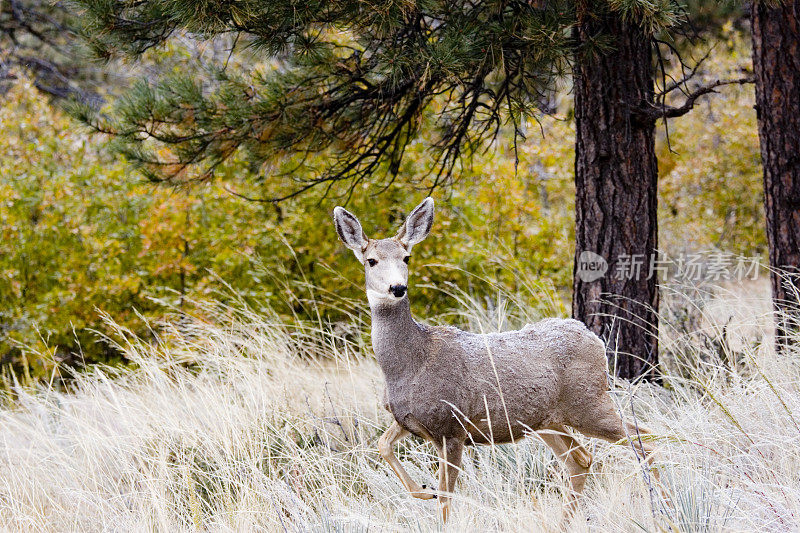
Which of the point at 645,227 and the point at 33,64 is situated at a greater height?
the point at 33,64

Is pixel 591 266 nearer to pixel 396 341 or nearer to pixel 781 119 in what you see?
pixel 781 119

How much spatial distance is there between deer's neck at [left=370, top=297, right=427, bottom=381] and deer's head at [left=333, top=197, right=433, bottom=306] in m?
→ 0.06

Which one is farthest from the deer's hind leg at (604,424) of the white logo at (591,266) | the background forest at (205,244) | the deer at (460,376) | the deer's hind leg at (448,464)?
the background forest at (205,244)

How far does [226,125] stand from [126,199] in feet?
12.7

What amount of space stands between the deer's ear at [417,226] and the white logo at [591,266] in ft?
7.07

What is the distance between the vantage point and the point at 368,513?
3.48 metres

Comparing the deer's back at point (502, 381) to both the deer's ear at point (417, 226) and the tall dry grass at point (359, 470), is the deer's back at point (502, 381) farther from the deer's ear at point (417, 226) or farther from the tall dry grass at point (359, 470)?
the deer's ear at point (417, 226)

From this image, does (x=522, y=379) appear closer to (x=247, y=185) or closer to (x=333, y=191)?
(x=333, y=191)

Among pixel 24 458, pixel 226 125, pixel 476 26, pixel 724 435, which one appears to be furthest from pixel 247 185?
pixel 724 435

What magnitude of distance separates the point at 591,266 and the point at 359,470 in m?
2.00

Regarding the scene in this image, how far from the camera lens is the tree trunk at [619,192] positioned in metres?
4.79

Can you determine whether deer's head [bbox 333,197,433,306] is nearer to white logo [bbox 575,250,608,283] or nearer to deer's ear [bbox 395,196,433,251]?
deer's ear [bbox 395,196,433,251]

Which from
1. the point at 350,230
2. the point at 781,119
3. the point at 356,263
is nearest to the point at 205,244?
the point at 356,263

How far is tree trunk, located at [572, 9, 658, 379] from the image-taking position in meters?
4.79
